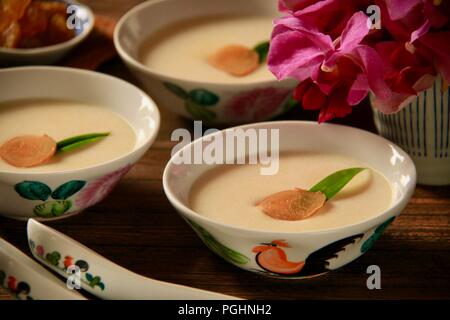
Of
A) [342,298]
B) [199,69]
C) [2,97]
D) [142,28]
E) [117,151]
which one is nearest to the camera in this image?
[342,298]

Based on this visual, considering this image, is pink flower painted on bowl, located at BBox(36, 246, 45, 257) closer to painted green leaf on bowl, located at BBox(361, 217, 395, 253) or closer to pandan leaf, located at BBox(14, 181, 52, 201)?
pandan leaf, located at BBox(14, 181, 52, 201)

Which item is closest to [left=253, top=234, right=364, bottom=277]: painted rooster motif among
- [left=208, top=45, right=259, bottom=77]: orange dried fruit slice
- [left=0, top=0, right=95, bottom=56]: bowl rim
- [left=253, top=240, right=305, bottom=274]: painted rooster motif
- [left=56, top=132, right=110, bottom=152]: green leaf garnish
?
[left=253, top=240, right=305, bottom=274]: painted rooster motif

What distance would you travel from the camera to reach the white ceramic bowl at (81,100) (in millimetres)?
1053

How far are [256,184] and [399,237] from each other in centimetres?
18

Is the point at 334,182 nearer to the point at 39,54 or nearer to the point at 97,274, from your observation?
the point at 97,274

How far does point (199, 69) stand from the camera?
4.49 feet

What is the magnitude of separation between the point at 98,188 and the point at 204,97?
232mm

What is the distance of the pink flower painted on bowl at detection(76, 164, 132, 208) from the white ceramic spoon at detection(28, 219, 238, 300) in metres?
0.10

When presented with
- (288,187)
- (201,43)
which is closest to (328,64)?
(288,187)

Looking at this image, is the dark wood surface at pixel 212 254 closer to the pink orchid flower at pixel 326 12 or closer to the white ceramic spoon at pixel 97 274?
the white ceramic spoon at pixel 97 274

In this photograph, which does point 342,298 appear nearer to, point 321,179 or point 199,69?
point 321,179

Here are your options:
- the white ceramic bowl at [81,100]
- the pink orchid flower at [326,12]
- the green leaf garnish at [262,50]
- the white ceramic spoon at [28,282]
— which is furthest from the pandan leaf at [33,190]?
the green leaf garnish at [262,50]

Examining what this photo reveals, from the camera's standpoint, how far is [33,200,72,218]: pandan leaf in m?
1.08

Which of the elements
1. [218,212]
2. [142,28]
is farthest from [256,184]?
[142,28]
